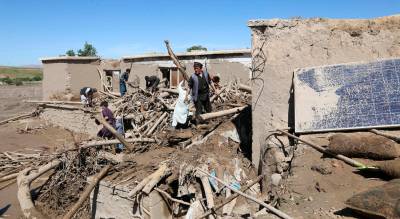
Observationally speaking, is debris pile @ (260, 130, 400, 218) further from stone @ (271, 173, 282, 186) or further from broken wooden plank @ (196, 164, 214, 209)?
broken wooden plank @ (196, 164, 214, 209)

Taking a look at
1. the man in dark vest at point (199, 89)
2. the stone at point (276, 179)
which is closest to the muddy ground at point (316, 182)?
the stone at point (276, 179)

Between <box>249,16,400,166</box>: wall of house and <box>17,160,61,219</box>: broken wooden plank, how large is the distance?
4672mm

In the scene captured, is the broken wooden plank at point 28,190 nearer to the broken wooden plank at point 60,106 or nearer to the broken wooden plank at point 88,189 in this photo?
the broken wooden plank at point 88,189

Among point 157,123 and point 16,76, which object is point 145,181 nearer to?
point 157,123

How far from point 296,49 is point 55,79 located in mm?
15620

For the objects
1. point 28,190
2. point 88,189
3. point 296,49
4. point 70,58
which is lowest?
A: point 28,190

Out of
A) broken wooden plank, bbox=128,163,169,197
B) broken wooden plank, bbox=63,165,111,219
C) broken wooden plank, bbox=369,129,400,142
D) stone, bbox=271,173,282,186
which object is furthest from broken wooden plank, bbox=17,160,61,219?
broken wooden plank, bbox=369,129,400,142

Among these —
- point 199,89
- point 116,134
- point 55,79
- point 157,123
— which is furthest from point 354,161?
point 55,79

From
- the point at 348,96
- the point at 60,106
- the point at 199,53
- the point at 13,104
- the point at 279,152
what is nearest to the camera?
the point at 348,96

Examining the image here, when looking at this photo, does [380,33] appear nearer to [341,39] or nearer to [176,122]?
[341,39]

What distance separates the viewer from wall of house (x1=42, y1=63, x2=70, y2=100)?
18.8 metres

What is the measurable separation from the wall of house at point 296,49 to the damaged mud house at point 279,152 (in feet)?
0.06

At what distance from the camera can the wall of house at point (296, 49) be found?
6.26 m

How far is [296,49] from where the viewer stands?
6.49 meters
